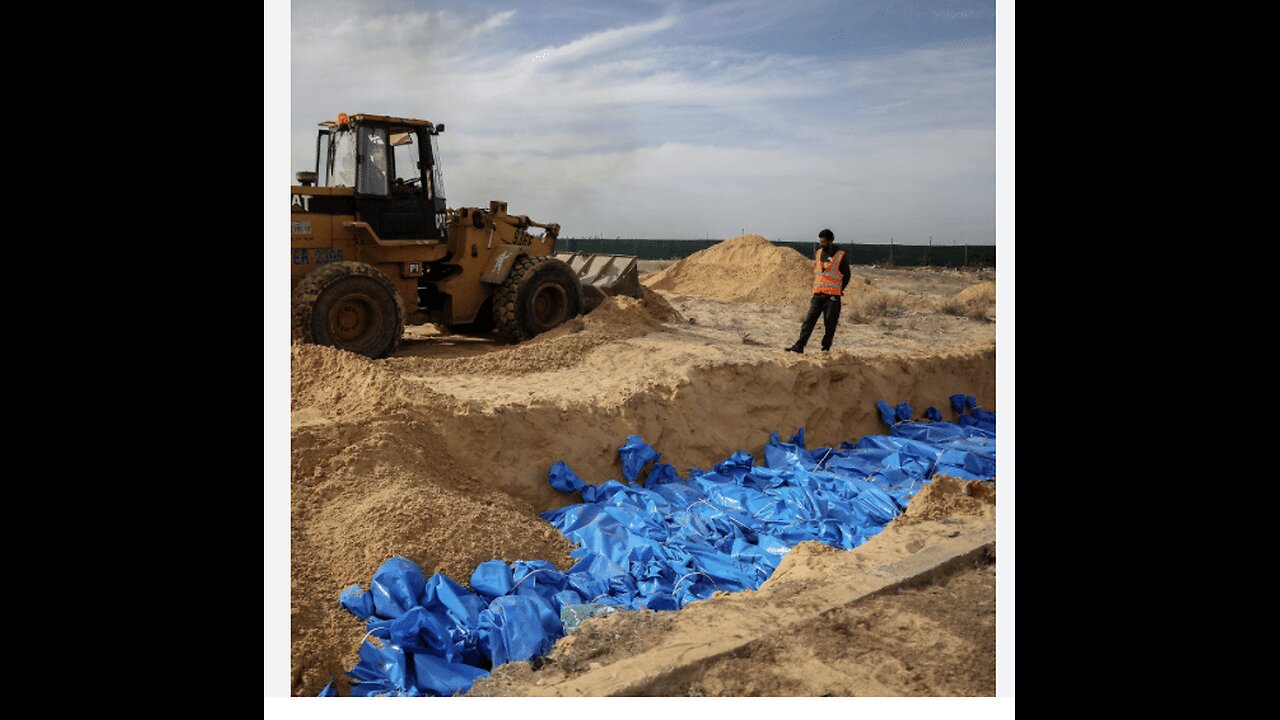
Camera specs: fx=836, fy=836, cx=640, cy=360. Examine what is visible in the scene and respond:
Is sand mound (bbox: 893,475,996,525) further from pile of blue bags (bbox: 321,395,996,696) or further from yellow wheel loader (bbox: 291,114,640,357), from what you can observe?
yellow wheel loader (bbox: 291,114,640,357)

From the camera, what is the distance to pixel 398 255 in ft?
31.2

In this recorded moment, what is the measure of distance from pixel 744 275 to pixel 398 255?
34.8 ft

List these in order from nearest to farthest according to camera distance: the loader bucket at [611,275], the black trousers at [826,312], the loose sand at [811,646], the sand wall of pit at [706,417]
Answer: the loose sand at [811,646]
the sand wall of pit at [706,417]
the black trousers at [826,312]
the loader bucket at [611,275]

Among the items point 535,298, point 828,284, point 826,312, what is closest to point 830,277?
point 828,284

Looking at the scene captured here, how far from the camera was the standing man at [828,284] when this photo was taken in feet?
28.1

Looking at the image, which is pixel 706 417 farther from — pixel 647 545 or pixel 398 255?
pixel 398 255

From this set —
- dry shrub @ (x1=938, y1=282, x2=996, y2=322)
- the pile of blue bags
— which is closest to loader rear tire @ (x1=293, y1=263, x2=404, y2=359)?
the pile of blue bags

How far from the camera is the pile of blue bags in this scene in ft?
12.3

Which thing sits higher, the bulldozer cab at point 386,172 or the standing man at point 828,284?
the bulldozer cab at point 386,172

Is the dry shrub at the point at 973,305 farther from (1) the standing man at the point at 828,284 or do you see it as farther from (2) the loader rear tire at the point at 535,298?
(2) the loader rear tire at the point at 535,298

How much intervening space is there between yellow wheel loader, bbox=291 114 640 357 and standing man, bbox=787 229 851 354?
10.8ft

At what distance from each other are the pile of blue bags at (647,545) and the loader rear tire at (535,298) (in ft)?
13.4

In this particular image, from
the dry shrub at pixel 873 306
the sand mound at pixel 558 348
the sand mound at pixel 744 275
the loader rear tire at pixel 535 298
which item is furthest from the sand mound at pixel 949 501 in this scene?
the sand mound at pixel 744 275
